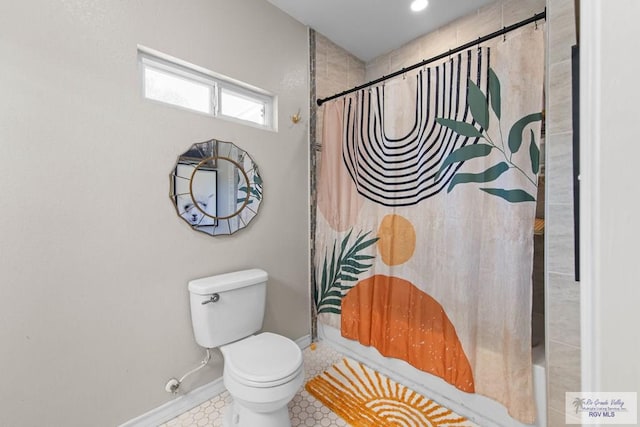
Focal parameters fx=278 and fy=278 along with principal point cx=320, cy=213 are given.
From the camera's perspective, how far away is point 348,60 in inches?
95.7

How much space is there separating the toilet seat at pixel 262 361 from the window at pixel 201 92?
130cm

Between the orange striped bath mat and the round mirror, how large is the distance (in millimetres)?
1138

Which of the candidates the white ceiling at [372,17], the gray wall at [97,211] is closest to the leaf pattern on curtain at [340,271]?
the gray wall at [97,211]

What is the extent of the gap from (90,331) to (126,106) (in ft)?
3.44

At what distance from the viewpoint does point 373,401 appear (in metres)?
1.60

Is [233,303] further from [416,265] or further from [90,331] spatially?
[416,265]

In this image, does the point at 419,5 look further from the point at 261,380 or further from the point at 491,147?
the point at 261,380

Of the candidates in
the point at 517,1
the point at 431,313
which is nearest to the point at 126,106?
the point at 431,313

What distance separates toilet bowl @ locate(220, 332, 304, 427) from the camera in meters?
1.19

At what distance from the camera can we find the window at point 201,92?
1.47 meters

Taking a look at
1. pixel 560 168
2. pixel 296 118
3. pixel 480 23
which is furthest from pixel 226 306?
pixel 480 23

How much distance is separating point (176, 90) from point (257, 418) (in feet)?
5.69
